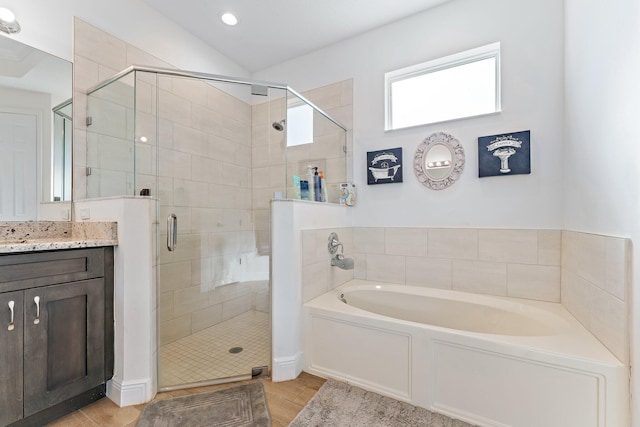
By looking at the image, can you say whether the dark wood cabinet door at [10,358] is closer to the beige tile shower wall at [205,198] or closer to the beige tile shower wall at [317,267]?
the beige tile shower wall at [205,198]

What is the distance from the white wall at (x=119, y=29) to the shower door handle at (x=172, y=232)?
4.08 feet

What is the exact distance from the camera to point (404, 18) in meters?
2.39

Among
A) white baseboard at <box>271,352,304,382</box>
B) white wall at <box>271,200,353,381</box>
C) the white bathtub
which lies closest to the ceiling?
white wall at <box>271,200,353,381</box>

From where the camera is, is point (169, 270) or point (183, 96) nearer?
point (169, 270)

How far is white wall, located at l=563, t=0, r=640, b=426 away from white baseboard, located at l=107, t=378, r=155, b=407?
7.44ft

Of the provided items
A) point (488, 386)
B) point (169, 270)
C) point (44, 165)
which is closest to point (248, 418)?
point (169, 270)

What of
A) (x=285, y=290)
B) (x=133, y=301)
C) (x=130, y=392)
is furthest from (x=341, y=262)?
(x=130, y=392)

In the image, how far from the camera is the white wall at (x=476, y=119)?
1.88m

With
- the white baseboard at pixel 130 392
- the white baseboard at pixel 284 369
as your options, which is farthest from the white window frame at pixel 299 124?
the white baseboard at pixel 130 392

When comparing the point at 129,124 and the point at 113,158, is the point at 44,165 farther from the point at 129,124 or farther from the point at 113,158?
the point at 129,124

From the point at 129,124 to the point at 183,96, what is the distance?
43cm

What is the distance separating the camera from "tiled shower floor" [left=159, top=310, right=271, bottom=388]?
70.1 inches

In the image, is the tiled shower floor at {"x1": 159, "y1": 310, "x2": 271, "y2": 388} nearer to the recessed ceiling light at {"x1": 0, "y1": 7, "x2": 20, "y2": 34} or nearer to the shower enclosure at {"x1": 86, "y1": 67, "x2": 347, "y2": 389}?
the shower enclosure at {"x1": 86, "y1": 67, "x2": 347, "y2": 389}

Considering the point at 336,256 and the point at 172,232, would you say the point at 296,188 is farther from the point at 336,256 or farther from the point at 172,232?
the point at 172,232
